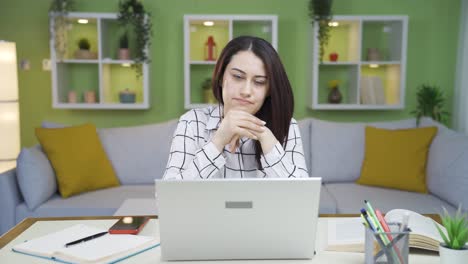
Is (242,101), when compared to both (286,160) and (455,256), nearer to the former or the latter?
(286,160)

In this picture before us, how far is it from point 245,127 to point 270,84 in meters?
0.18

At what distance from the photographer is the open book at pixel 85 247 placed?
3.72ft

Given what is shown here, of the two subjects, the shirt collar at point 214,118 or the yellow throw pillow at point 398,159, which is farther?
the yellow throw pillow at point 398,159

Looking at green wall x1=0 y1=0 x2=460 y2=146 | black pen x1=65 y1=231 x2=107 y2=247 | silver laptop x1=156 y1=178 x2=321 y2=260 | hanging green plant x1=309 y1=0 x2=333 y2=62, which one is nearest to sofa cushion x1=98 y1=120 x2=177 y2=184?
green wall x1=0 y1=0 x2=460 y2=146

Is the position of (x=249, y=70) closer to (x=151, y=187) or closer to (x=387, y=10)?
(x=151, y=187)

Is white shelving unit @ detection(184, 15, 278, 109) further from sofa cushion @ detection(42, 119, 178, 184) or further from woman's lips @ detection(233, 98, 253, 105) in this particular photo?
woman's lips @ detection(233, 98, 253, 105)

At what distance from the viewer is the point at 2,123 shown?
139 inches

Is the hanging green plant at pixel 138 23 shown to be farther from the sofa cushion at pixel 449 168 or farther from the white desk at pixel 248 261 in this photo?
the white desk at pixel 248 261

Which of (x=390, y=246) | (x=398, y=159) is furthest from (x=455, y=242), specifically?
(x=398, y=159)

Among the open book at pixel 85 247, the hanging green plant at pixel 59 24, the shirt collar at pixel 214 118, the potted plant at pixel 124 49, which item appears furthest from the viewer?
the potted plant at pixel 124 49

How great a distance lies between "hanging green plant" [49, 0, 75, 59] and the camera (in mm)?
3932

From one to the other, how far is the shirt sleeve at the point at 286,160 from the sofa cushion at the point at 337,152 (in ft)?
5.34

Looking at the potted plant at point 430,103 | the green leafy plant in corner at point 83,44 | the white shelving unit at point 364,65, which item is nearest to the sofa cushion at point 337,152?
the white shelving unit at point 364,65

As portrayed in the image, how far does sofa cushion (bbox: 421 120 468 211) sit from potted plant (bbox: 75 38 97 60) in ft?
8.91
